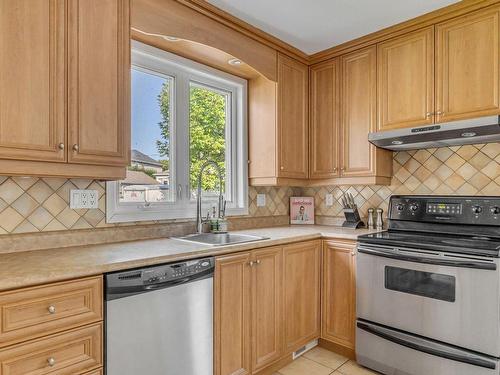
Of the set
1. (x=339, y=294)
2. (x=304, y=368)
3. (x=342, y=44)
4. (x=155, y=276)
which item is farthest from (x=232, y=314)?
(x=342, y=44)

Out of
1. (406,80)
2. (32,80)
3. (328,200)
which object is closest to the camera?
(32,80)

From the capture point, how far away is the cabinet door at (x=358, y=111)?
2.72 metres

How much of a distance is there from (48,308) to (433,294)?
80.3 inches

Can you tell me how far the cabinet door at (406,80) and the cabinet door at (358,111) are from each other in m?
0.08

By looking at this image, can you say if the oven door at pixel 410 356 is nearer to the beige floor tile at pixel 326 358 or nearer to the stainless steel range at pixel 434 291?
the stainless steel range at pixel 434 291

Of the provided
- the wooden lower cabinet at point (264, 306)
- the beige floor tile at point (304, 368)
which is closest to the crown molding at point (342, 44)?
the wooden lower cabinet at point (264, 306)

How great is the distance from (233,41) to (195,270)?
66.0 inches

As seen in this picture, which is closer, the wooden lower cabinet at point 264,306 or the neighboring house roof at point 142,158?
the wooden lower cabinet at point 264,306

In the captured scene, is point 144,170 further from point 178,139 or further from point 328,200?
point 328,200

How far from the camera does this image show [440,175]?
2605mm

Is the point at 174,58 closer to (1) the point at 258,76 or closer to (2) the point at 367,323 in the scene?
(1) the point at 258,76

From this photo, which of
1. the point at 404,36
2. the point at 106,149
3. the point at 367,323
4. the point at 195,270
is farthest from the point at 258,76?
the point at 367,323

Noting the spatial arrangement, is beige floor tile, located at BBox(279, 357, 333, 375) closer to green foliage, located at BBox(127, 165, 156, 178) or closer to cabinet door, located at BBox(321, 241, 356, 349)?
cabinet door, located at BBox(321, 241, 356, 349)

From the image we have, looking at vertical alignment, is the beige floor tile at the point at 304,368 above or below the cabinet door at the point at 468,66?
below
